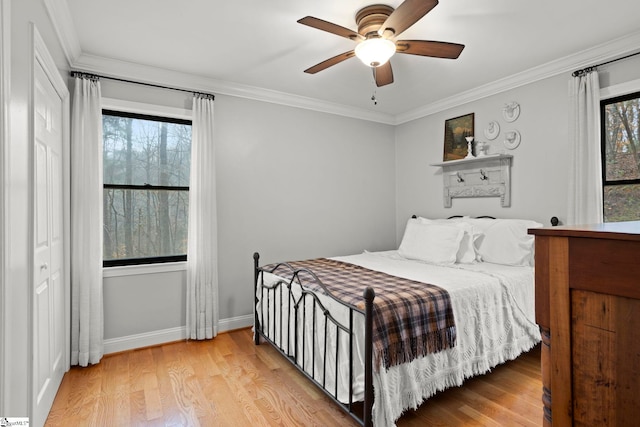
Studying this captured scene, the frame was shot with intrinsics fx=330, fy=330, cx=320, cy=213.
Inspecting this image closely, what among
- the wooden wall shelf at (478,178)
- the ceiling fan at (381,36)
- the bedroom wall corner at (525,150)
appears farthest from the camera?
the wooden wall shelf at (478,178)

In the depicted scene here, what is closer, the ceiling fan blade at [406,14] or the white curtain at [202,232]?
the ceiling fan blade at [406,14]

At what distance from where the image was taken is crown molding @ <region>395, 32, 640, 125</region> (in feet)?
8.95

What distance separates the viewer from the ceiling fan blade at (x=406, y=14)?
5.90 ft

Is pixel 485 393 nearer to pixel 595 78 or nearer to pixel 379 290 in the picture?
pixel 379 290

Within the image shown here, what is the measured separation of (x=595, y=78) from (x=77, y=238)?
4670 mm

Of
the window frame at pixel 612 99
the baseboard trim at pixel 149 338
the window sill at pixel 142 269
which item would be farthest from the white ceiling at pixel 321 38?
the baseboard trim at pixel 149 338

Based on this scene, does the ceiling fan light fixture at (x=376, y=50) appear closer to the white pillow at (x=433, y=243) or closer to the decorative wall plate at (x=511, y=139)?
the white pillow at (x=433, y=243)

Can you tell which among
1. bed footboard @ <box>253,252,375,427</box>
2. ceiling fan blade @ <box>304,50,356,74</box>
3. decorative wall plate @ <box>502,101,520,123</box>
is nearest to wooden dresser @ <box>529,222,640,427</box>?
bed footboard @ <box>253,252,375,427</box>

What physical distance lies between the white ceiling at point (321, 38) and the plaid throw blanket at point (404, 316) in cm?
192

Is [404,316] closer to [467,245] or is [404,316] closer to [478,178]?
[467,245]

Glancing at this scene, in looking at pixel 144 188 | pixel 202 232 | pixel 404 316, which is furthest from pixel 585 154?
pixel 144 188

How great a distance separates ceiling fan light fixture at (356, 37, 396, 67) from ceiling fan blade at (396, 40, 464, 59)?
147 millimetres

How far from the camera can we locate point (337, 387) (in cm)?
206

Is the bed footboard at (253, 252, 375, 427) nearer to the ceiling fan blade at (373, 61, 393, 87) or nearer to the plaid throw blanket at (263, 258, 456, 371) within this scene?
the plaid throw blanket at (263, 258, 456, 371)
